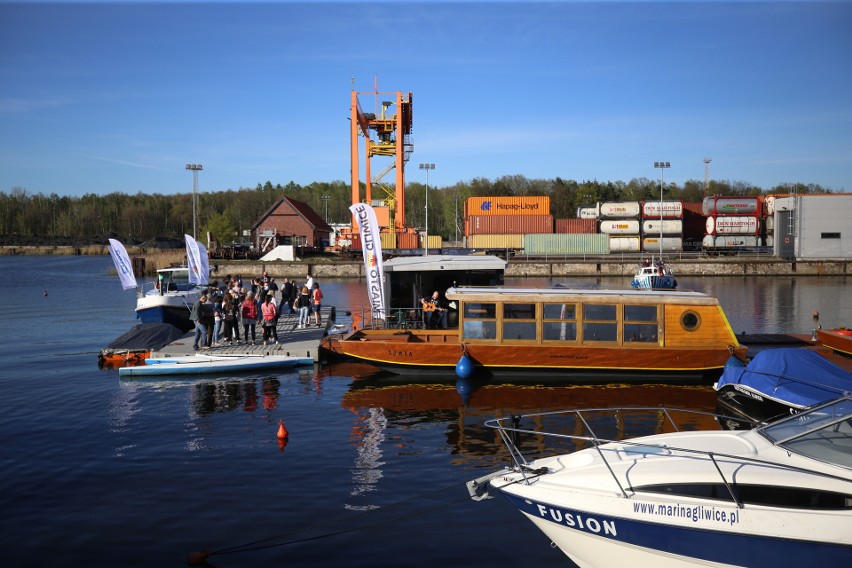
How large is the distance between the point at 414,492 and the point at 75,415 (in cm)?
1070

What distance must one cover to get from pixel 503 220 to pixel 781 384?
64402mm

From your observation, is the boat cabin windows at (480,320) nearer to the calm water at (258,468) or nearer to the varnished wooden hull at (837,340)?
the calm water at (258,468)

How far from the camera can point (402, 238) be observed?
2842 inches

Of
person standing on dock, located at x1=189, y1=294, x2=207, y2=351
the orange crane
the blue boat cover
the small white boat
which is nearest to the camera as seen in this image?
the blue boat cover

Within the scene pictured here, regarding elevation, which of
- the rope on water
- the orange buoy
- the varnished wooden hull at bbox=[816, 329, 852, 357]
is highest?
the varnished wooden hull at bbox=[816, 329, 852, 357]

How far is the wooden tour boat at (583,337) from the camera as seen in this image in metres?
19.4

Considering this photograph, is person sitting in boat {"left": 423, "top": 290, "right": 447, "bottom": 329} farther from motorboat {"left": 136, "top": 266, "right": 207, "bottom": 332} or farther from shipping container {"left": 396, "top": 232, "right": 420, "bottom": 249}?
shipping container {"left": 396, "top": 232, "right": 420, "bottom": 249}

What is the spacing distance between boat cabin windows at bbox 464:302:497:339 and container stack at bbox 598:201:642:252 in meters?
60.3

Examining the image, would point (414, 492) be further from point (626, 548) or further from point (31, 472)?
point (31, 472)

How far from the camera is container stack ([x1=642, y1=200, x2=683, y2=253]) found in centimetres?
7638

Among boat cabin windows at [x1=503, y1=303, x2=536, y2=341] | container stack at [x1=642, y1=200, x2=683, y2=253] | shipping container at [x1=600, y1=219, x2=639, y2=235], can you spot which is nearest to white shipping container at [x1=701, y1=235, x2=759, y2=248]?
container stack at [x1=642, y1=200, x2=683, y2=253]

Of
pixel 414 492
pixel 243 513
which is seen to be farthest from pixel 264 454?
pixel 414 492

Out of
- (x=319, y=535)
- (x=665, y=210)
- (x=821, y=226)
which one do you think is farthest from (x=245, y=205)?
(x=319, y=535)

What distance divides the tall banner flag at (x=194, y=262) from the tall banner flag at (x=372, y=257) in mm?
11490
